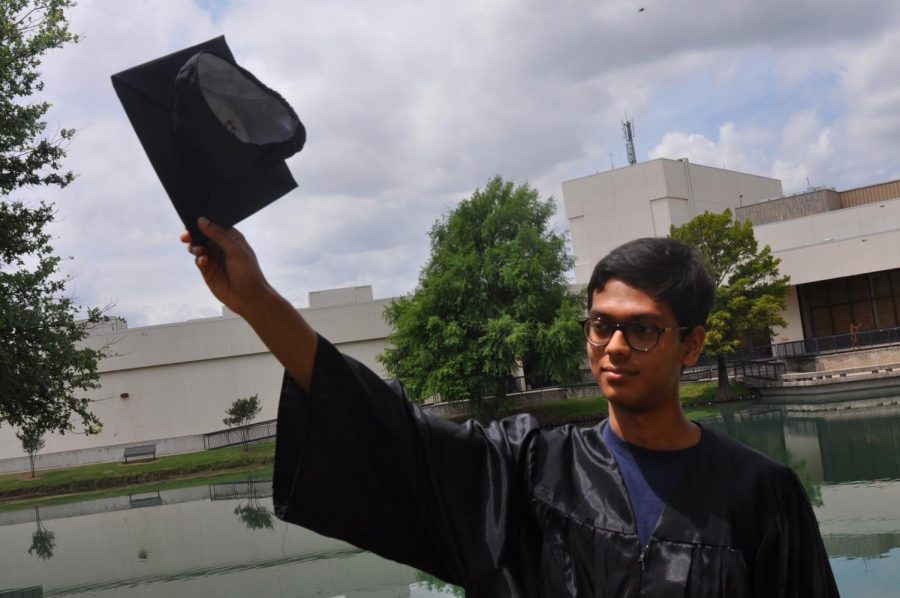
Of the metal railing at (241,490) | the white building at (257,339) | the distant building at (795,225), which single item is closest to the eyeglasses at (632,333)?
the metal railing at (241,490)

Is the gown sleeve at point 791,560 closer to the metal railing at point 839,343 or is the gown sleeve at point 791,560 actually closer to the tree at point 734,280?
the tree at point 734,280

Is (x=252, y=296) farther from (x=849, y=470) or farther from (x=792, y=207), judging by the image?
(x=792, y=207)

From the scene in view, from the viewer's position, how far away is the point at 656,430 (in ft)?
7.66

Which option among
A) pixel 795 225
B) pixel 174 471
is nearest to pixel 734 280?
pixel 795 225

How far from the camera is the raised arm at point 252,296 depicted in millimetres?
2012

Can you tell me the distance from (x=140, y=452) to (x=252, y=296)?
136ft

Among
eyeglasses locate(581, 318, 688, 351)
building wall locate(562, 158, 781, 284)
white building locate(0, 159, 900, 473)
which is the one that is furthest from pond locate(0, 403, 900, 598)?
building wall locate(562, 158, 781, 284)

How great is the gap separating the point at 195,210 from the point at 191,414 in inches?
1832

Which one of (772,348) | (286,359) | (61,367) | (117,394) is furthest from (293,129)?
(117,394)

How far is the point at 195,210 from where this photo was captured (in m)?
1.96

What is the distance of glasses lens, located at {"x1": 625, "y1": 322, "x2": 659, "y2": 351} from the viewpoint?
2320 mm

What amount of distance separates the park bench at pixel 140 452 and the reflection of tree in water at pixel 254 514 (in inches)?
759

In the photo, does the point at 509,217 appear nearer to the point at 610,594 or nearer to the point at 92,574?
the point at 92,574

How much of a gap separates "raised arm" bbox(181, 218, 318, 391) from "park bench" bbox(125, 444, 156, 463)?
4038 centimetres
